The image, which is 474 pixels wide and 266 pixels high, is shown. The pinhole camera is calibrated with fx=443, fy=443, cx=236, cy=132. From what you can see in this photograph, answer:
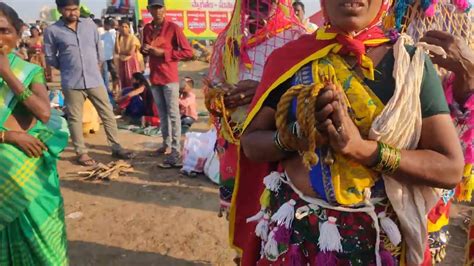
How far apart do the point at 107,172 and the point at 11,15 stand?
10.3 ft

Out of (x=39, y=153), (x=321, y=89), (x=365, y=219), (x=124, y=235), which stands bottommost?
(x=124, y=235)

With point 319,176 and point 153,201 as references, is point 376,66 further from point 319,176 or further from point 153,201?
point 153,201

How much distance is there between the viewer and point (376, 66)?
1.36 meters

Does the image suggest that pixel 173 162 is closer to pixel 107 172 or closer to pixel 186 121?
pixel 107 172

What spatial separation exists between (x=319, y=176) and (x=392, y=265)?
0.37 meters

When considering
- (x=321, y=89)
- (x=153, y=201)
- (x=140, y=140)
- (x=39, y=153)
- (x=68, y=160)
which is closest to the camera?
(x=321, y=89)

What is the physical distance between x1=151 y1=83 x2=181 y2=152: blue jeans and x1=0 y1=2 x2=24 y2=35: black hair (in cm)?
312

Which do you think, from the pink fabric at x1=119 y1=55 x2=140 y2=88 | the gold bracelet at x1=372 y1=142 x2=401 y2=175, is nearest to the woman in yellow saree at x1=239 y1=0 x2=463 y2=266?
the gold bracelet at x1=372 y1=142 x2=401 y2=175

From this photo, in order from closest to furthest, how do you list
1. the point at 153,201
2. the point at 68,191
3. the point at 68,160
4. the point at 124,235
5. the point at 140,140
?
1. the point at 124,235
2. the point at 153,201
3. the point at 68,191
4. the point at 68,160
5. the point at 140,140

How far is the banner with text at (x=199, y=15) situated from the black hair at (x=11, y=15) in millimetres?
11544

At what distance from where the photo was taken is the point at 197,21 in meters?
13.9

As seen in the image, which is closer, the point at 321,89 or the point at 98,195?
the point at 321,89

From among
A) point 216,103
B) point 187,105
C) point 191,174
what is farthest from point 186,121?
point 216,103

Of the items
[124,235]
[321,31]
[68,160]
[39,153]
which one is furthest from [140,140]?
[321,31]
